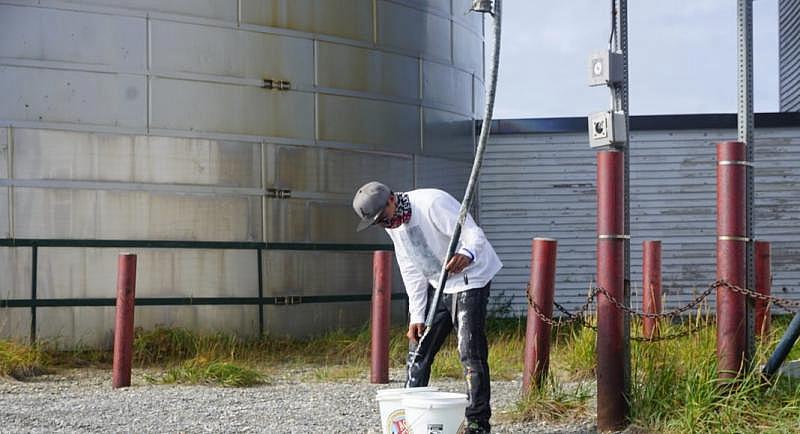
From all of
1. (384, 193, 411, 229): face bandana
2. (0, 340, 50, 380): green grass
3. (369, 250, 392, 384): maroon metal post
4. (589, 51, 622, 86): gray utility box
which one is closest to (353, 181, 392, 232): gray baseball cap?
(384, 193, 411, 229): face bandana

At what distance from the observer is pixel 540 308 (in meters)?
6.60

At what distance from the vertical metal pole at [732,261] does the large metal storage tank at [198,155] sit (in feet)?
19.8

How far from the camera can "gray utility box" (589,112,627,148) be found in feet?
19.1

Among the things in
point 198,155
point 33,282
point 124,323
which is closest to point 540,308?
point 124,323

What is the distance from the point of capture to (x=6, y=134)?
980 cm

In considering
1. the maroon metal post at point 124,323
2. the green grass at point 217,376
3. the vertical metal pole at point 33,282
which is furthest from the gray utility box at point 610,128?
the vertical metal pole at point 33,282

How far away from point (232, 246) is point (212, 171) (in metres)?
0.79

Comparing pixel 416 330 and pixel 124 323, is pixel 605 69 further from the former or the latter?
pixel 124 323

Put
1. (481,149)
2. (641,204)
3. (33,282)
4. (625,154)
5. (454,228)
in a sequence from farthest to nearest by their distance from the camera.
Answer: (641,204)
(33,282)
(625,154)
(454,228)
(481,149)

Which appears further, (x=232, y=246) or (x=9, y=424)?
(x=232, y=246)

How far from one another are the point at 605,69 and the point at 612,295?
4.17ft

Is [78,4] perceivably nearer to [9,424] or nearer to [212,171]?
[212,171]

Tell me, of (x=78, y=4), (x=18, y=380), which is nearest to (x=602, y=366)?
(x=18, y=380)

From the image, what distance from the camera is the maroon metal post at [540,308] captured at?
21.6ft
